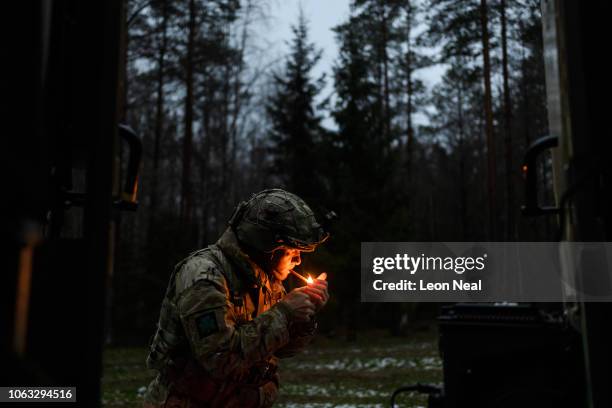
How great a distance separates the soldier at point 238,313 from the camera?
2750mm

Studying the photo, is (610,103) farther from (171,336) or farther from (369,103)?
(369,103)

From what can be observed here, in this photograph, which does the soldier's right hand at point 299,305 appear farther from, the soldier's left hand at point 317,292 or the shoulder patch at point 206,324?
the shoulder patch at point 206,324

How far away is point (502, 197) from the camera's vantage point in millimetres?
39812

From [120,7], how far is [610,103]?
1852 millimetres

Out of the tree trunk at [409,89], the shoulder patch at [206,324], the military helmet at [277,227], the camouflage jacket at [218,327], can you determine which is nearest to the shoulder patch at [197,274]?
the camouflage jacket at [218,327]

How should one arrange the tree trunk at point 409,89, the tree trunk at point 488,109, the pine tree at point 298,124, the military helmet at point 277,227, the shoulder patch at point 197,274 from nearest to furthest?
the shoulder patch at point 197,274, the military helmet at point 277,227, the tree trunk at point 488,109, the pine tree at point 298,124, the tree trunk at point 409,89

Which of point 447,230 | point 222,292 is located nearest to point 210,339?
point 222,292

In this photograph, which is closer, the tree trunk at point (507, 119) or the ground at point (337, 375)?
the ground at point (337, 375)

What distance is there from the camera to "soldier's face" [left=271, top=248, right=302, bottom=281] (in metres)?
3.38

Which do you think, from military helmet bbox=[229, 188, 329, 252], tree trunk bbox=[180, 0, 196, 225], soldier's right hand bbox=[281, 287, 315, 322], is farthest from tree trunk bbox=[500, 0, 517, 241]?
soldier's right hand bbox=[281, 287, 315, 322]

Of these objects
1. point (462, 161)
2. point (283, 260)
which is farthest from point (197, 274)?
point (462, 161)

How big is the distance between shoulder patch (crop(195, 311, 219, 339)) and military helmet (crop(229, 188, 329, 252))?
25.3 inches

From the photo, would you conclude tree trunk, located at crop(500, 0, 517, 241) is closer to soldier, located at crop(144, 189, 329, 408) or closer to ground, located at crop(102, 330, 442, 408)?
ground, located at crop(102, 330, 442, 408)

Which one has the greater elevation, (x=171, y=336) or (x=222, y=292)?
(x=222, y=292)
